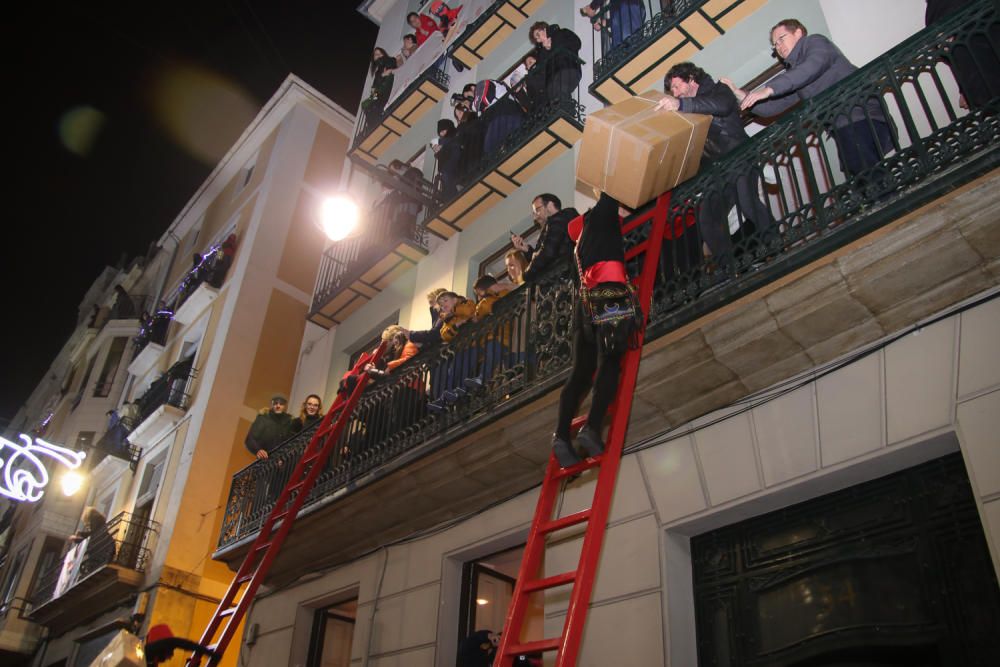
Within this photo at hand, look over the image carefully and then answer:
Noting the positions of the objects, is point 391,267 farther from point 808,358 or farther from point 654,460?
point 808,358

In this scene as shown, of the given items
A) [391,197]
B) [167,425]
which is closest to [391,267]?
[391,197]

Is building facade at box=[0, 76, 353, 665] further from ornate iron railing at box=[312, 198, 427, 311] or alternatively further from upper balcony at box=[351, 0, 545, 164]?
upper balcony at box=[351, 0, 545, 164]

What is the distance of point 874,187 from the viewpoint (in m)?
5.25

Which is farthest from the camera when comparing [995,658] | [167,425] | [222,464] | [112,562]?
[167,425]

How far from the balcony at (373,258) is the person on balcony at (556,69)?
291 centimetres

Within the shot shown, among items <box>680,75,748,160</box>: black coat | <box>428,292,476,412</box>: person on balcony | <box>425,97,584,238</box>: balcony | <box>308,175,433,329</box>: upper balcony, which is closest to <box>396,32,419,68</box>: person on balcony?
<box>308,175,433,329</box>: upper balcony

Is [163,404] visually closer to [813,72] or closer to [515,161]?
[515,161]

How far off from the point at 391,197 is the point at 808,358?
9212 millimetres

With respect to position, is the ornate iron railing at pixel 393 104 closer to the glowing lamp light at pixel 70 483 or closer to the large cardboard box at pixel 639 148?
the large cardboard box at pixel 639 148

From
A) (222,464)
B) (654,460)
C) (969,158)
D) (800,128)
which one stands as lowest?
(654,460)

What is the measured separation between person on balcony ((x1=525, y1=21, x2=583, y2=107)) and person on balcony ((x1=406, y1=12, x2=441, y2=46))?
5.65 metres

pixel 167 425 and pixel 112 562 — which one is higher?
pixel 167 425

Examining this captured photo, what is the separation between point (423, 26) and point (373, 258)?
6229mm

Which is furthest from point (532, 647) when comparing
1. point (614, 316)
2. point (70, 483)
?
point (70, 483)
